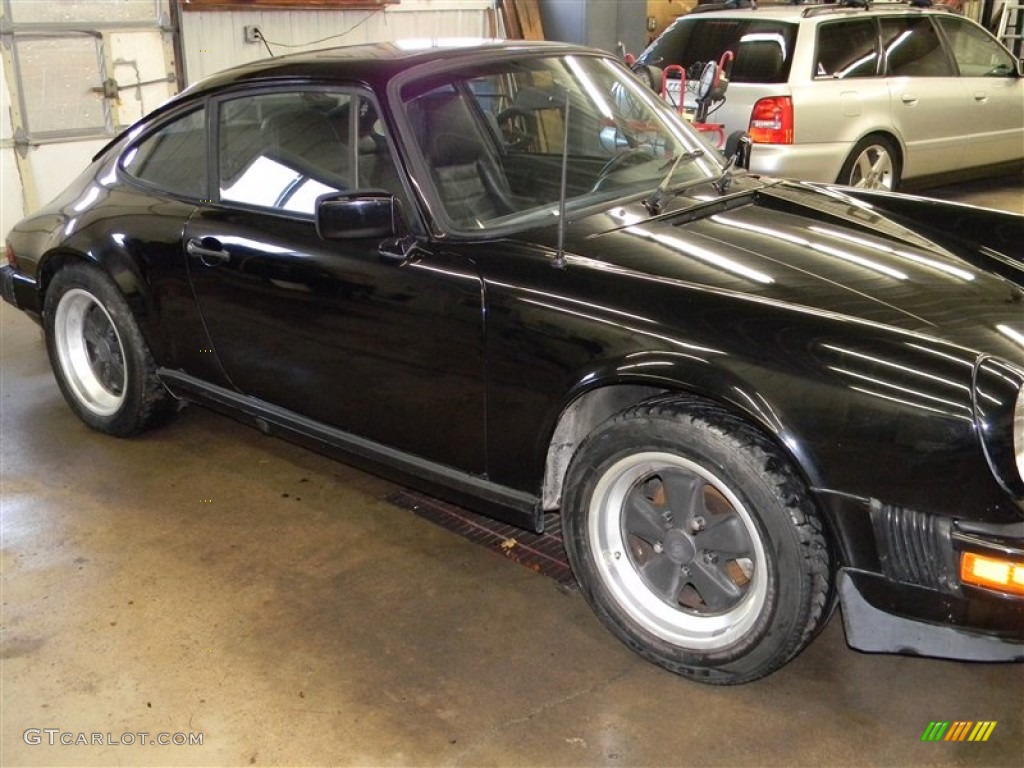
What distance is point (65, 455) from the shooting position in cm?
422

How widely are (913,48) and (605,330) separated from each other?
6.26 metres

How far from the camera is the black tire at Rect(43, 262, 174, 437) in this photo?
4.04 m

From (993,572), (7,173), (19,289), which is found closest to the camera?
(993,572)

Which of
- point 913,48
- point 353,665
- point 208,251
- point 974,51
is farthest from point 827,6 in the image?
point 353,665

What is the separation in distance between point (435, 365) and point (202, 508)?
4.30 feet

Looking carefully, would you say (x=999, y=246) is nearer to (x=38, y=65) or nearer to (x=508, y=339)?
(x=508, y=339)

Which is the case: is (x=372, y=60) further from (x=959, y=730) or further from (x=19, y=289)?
(x=959, y=730)

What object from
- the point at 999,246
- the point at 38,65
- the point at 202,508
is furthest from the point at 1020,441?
the point at 38,65

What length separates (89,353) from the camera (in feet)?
14.5

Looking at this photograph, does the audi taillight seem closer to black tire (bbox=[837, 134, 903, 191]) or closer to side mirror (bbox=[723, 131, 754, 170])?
black tire (bbox=[837, 134, 903, 191])

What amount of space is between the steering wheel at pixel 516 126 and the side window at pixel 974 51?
19.3ft

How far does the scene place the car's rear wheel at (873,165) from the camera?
7.30m

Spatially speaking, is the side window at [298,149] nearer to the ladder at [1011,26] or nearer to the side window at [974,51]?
the side window at [974,51]

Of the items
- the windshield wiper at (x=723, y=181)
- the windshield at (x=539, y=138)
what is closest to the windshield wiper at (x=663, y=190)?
the windshield at (x=539, y=138)
